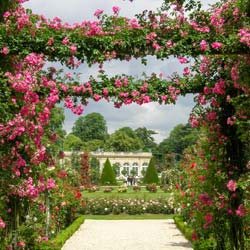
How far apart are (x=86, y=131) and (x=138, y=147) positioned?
8.48m

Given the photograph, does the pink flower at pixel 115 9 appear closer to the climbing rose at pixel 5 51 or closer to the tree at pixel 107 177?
the climbing rose at pixel 5 51

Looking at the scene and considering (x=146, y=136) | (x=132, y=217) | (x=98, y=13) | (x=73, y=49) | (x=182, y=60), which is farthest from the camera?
(x=146, y=136)

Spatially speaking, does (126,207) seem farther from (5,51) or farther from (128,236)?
(5,51)

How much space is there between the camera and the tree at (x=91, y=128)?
75.1m

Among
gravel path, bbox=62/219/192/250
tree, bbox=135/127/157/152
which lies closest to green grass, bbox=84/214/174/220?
gravel path, bbox=62/219/192/250

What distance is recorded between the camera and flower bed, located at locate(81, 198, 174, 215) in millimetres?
20469

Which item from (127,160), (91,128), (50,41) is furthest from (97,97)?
(91,128)

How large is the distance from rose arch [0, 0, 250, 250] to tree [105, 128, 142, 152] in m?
62.5

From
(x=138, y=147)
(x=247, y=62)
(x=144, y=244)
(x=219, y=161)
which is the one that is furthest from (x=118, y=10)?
(x=138, y=147)

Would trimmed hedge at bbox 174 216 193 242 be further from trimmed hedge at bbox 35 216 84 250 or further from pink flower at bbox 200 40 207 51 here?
pink flower at bbox 200 40 207 51

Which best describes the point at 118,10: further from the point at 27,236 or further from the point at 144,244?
the point at 144,244

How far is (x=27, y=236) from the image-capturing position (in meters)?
8.30

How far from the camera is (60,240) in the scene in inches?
424

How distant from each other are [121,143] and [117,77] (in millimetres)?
63484
